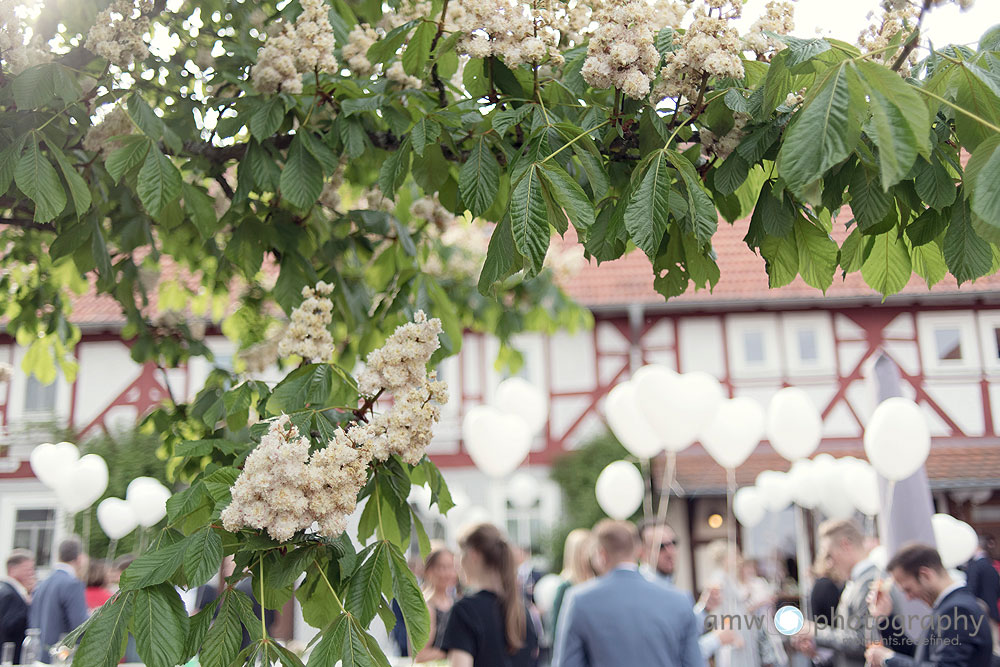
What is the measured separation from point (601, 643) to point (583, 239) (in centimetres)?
263

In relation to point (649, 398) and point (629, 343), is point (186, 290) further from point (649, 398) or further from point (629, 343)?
point (629, 343)

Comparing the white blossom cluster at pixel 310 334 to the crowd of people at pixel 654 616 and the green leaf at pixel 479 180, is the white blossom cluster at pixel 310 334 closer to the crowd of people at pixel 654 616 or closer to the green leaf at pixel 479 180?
the green leaf at pixel 479 180

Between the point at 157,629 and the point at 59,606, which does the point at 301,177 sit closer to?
the point at 157,629

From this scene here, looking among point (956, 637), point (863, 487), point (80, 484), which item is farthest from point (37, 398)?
point (956, 637)

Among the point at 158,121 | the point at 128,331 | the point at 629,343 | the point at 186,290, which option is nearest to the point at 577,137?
the point at 158,121

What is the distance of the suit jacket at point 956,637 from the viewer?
3.63m

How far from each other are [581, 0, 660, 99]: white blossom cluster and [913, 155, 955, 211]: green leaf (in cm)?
49

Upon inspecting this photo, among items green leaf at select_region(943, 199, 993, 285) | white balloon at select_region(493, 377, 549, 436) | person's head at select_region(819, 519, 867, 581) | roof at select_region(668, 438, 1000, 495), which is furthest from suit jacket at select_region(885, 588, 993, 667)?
roof at select_region(668, 438, 1000, 495)

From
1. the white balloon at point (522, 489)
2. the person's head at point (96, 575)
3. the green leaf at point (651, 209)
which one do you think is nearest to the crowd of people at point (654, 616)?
the person's head at point (96, 575)

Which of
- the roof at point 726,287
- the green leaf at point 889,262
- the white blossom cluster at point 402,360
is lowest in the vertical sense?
the white blossom cluster at point 402,360

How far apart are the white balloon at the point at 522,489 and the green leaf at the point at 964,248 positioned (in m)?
11.8

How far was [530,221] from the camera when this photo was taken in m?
1.35

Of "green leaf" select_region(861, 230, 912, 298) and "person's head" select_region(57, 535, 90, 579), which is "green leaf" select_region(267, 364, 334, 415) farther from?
"person's head" select_region(57, 535, 90, 579)

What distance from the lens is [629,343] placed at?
1421 cm
